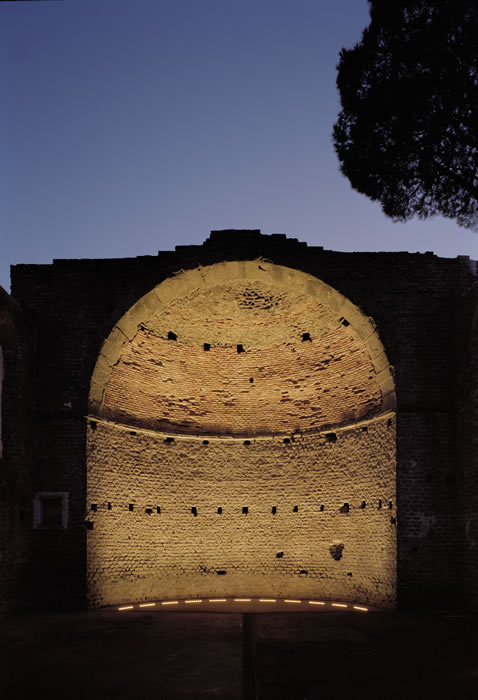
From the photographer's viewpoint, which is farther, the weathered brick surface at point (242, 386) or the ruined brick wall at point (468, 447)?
the weathered brick surface at point (242, 386)

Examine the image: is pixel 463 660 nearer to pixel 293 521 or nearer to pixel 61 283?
pixel 293 521

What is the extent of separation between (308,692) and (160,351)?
29.3ft

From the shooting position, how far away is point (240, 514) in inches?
556

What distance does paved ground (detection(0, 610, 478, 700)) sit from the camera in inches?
219

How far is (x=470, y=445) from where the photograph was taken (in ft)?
34.2

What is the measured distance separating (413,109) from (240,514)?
909cm

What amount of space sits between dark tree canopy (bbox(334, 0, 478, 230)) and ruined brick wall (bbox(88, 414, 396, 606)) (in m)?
4.25

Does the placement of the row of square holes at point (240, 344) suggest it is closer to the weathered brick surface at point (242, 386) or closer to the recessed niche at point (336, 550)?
the weathered brick surface at point (242, 386)

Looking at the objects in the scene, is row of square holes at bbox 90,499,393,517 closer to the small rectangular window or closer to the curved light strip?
the small rectangular window

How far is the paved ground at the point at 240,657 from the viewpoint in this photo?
18.2ft

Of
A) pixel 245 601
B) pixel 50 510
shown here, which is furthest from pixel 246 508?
pixel 50 510

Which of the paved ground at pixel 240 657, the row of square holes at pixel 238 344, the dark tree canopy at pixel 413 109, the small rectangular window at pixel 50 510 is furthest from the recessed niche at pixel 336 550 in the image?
the dark tree canopy at pixel 413 109

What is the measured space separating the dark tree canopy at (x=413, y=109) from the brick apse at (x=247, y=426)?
149 cm

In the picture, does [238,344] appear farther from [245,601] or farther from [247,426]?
[245,601]
